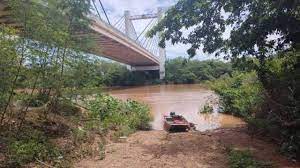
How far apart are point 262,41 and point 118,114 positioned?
4.67 meters

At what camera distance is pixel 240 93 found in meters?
14.8

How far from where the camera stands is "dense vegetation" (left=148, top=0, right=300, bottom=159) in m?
8.34

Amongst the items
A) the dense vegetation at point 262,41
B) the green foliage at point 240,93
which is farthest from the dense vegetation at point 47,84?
the green foliage at point 240,93

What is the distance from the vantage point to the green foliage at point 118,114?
10406mm

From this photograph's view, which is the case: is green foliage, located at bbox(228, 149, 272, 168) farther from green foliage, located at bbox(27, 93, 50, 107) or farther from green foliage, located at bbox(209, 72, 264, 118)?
green foliage, located at bbox(27, 93, 50, 107)

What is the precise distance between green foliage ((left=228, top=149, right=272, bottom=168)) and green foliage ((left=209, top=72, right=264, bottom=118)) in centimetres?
365

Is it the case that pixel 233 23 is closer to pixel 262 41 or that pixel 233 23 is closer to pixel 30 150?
pixel 262 41

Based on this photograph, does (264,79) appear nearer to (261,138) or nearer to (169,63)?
(261,138)

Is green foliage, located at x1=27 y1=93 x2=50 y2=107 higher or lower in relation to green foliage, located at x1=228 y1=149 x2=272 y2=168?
higher

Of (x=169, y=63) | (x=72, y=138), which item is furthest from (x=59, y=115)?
(x=169, y=63)

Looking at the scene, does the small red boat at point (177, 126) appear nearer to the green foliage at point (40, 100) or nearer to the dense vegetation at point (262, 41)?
the dense vegetation at point (262, 41)

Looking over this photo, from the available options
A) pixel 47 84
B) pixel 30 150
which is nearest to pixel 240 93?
pixel 47 84

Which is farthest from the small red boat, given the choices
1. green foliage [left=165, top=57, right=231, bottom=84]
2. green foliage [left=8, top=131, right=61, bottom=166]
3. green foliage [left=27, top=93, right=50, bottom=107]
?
green foliage [left=165, top=57, right=231, bottom=84]

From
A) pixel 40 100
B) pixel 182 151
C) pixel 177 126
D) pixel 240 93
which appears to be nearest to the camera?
pixel 182 151
